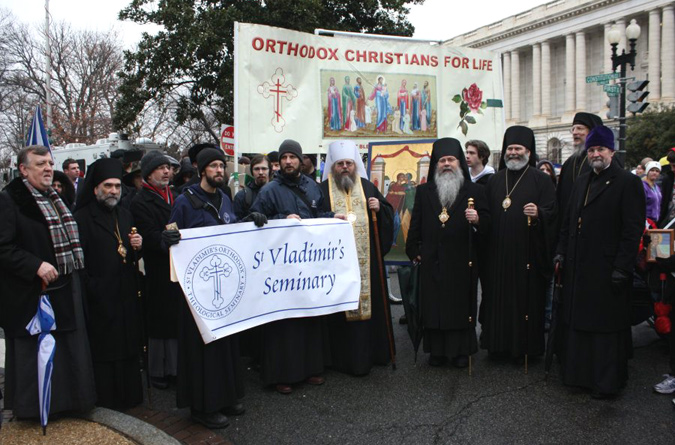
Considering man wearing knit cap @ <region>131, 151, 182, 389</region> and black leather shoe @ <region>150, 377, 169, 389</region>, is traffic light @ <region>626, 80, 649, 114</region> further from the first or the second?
black leather shoe @ <region>150, 377, 169, 389</region>

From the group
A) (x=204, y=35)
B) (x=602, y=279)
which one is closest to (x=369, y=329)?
(x=602, y=279)

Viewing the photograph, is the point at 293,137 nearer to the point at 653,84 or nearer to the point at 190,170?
the point at 190,170

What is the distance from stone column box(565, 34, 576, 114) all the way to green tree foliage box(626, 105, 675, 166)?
104 feet

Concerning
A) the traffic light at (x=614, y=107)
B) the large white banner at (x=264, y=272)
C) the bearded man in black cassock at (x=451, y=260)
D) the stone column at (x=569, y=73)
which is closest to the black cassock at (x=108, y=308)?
the large white banner at (x=264, y=272)

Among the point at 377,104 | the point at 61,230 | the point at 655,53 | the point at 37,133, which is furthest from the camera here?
Answer: the point at 655,53

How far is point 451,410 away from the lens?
4.39m

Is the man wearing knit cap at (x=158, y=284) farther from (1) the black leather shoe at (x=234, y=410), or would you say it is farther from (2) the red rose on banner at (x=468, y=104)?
(2) the red rose on banner at (x=468, y=104)


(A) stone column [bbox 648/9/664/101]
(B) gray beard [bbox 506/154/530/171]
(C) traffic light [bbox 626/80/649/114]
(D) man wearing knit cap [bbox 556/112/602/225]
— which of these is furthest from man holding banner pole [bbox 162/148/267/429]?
(A) stone column [bbox 648/9/664/101]

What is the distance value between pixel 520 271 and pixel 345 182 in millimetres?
1871

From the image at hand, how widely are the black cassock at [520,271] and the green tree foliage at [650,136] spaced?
33.5 metres

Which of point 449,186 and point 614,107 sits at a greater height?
point 614,107

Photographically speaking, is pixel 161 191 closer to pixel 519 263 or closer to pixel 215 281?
pixel 215 281

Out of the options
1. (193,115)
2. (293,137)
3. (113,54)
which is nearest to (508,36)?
(113,54)

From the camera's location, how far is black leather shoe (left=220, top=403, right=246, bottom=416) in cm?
435
